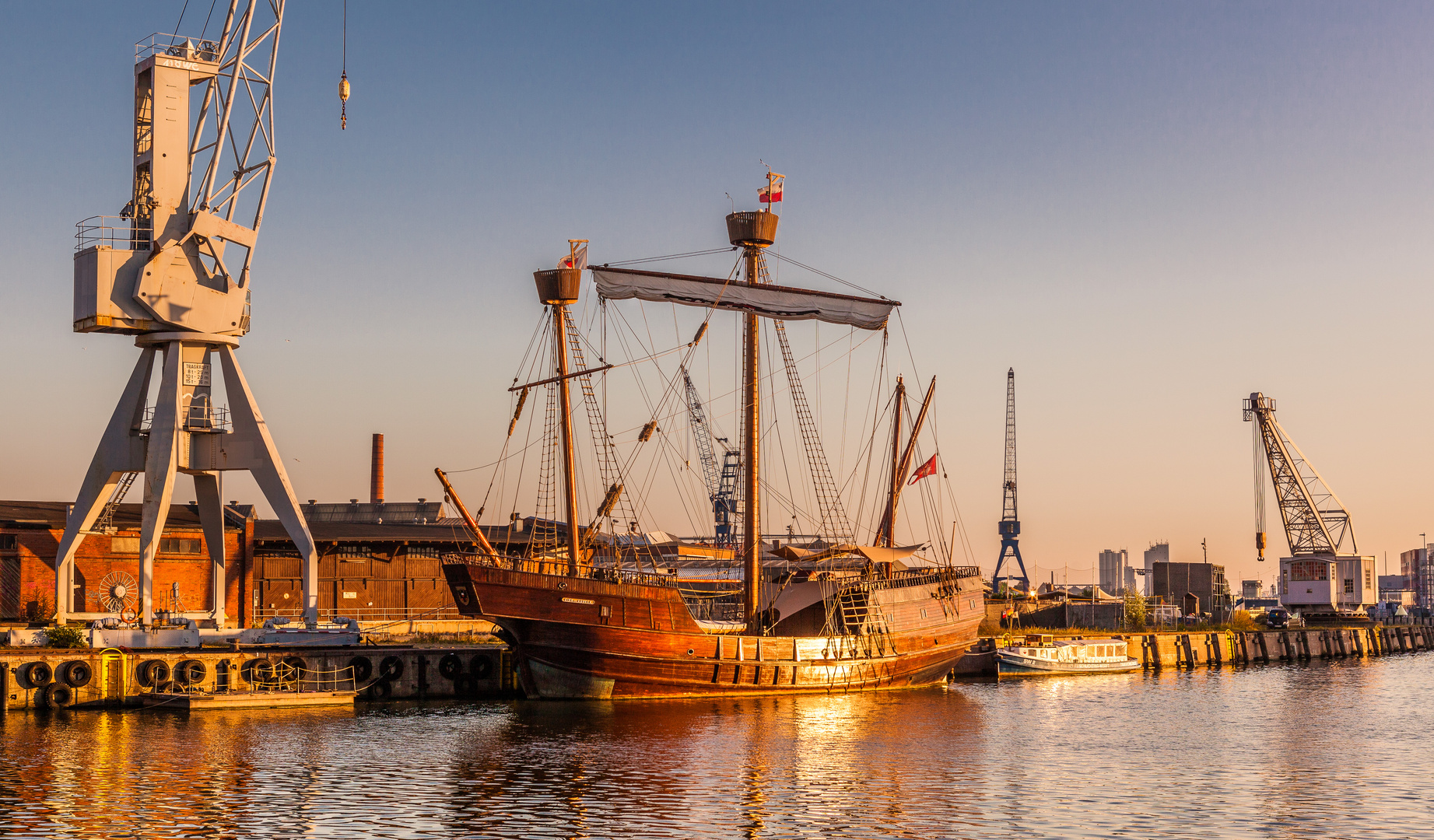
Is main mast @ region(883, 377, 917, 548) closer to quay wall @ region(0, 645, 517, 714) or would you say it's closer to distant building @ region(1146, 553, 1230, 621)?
quay wall @ region(0, 645, 517, 714)

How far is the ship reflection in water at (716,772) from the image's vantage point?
104ft

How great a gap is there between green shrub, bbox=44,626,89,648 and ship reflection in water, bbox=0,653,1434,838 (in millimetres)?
5501

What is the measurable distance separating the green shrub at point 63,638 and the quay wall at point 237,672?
0.61 meters

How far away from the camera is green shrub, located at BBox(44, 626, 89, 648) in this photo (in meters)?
54.3

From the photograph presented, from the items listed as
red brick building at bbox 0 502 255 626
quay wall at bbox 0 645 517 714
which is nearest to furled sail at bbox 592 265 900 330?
quay wall at bbox 0 645 517 714

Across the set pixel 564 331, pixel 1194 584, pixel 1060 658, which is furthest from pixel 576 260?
pixel 1194 584

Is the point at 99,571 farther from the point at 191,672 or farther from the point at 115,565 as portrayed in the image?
the point at 191,672

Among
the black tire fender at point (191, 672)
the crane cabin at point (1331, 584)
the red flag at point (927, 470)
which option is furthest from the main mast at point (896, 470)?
the crane cabin at point (1331, 584)

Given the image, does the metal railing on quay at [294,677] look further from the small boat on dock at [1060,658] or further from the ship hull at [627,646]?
the small boat on dock at [1060,658]

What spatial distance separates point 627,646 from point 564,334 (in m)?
16.2

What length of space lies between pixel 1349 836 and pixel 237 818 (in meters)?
24.5

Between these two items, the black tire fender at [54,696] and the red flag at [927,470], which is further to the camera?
the red flag at [927,470]

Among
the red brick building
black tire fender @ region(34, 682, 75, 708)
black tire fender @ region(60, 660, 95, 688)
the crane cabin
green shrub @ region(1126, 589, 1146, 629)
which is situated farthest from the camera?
the crane cabin

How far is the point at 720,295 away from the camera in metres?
64.0
